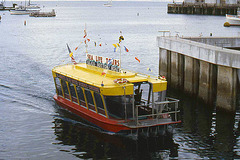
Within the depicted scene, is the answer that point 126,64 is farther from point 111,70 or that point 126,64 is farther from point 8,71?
point 111,70

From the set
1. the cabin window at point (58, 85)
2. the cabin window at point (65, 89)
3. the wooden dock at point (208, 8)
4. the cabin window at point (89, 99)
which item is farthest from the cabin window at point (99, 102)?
the wooden dock at point (208, 8)

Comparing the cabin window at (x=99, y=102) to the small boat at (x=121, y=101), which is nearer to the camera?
the small boat at (x=121, y=101)

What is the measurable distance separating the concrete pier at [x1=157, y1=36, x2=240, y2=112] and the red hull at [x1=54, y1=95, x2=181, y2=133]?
845cm

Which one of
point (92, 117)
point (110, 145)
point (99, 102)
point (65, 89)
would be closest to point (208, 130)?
point (110, 145)

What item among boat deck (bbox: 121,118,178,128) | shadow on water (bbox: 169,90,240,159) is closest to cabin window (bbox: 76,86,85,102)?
boat deck (bbox: 121,118,178,128)

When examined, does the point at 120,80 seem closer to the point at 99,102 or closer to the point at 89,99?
the point at 99,102

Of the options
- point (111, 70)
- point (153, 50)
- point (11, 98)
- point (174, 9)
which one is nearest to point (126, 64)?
point (153, 50)

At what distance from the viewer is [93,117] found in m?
24.1

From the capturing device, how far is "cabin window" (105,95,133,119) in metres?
22.0

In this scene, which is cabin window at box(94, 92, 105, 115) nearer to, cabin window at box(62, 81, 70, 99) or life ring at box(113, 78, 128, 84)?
life ring at box(113, 78, 128, 84)

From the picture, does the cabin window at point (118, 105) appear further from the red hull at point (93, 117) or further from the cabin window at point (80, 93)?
the cabin window at point (80, 93)

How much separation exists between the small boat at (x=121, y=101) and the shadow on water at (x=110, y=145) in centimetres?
52

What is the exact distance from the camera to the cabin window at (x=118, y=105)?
22.0 m

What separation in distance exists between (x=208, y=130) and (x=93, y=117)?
7.52 metres
